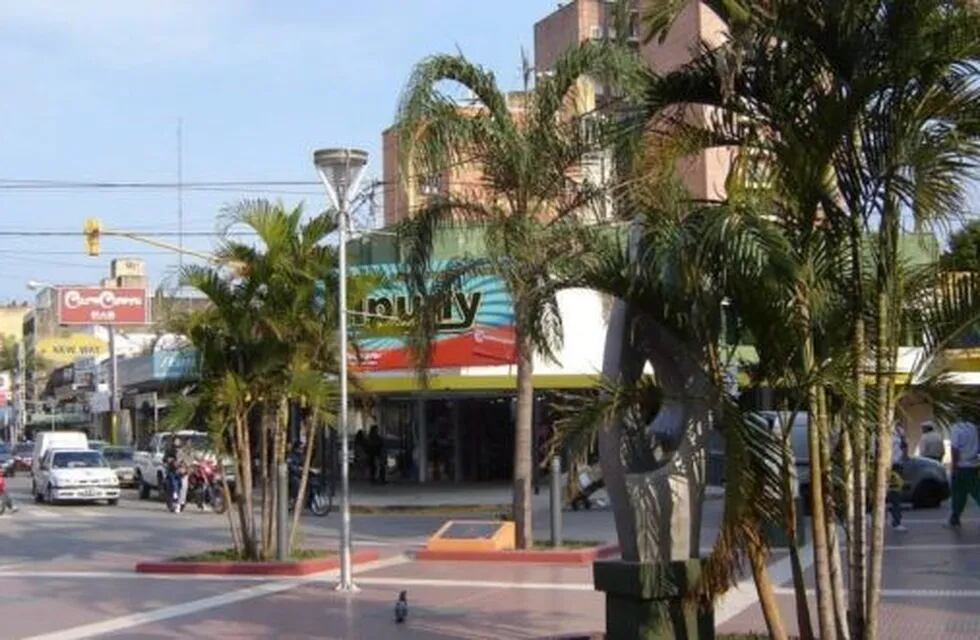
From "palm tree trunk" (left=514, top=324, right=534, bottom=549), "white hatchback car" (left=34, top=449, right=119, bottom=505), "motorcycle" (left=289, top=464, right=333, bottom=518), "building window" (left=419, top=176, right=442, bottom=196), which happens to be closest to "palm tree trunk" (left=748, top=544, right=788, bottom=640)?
"palm tree trunk" (left=514, top=324, right=534, bottom=549)

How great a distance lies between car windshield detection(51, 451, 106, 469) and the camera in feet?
133

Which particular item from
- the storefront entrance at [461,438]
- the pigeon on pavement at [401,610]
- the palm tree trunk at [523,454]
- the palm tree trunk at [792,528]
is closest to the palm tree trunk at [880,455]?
the palm tree trunk at [792,528]

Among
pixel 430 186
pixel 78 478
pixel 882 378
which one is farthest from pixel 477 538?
pixel 78 478

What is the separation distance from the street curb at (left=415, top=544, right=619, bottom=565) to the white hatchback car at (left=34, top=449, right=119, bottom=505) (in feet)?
72.3

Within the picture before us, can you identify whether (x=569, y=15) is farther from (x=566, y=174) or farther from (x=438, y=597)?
(x=438, y=597)

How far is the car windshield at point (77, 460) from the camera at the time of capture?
40.5m

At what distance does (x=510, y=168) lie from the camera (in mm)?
19031

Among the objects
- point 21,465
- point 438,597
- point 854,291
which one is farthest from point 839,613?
point 21,465

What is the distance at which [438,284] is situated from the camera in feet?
64.2

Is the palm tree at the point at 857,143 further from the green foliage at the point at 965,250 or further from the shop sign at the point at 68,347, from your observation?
the shop sign at the point at 68,347

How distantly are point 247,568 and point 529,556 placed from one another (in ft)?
11.8

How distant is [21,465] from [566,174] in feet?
182

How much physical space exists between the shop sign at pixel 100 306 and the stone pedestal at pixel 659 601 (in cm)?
7070

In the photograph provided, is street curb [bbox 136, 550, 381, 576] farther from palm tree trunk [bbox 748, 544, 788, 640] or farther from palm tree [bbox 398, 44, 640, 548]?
palm tree trunk [bbox 748, 544, 788, 640]
